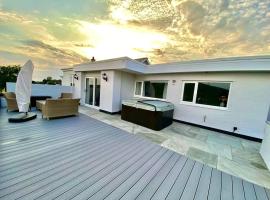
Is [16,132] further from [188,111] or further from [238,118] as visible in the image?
[238,118]

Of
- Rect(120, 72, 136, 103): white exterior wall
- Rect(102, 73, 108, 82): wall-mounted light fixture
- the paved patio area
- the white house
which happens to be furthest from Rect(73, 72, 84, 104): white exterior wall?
the paved patio area

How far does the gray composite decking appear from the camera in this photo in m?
1.78

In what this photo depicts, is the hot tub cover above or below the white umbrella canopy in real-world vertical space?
below

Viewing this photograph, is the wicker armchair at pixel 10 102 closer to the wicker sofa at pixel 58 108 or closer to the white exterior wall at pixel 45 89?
the wicker sofa at pixel 58 108

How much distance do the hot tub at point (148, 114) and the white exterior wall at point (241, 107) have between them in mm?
1691

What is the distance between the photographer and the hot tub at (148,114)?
490 centimetres

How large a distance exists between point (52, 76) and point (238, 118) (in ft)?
55.1

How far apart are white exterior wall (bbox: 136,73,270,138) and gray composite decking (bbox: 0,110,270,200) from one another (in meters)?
3.42

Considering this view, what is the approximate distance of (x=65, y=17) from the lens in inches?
226

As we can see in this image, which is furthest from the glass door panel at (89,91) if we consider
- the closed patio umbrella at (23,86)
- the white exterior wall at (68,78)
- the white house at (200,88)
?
the closed patio umbrella at (23,86)

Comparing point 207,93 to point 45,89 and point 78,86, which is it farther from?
point 45,89

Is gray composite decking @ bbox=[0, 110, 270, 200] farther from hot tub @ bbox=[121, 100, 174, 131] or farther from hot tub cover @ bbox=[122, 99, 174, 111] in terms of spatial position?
hot tub cover @ bbox=[122, 99, 174, 111]

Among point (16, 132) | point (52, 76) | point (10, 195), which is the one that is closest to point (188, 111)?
point (10, 195)

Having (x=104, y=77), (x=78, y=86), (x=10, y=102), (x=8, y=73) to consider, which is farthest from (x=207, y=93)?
(x=8, y=73)
